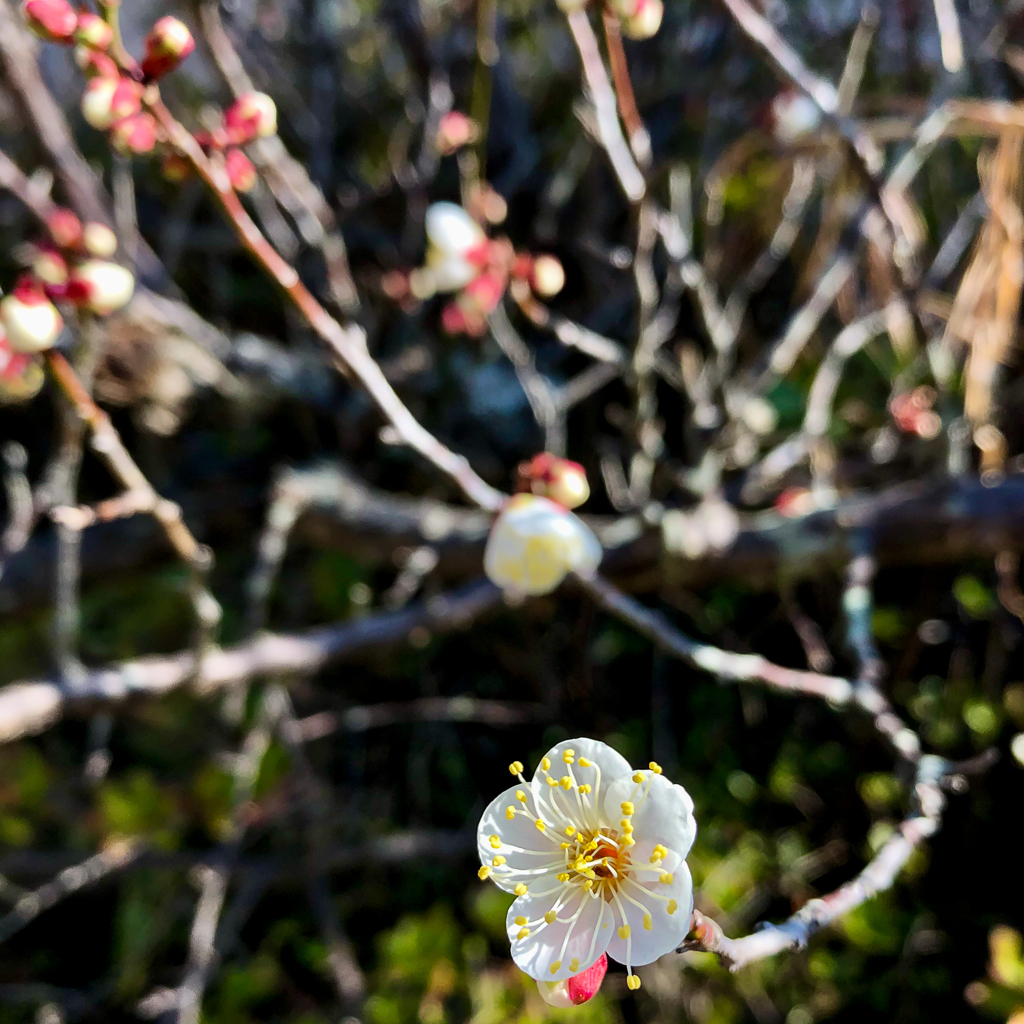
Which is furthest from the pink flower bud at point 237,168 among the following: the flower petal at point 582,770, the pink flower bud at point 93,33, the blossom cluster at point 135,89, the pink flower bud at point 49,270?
the flower petal at point 582,770

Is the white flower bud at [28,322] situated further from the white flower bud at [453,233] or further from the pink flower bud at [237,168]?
the white flower bud at [453,233]

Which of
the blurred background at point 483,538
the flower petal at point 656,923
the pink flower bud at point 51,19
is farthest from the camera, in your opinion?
the blurred background at point 483,538

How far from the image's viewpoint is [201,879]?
129cm

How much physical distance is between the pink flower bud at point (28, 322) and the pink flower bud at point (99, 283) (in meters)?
0.06

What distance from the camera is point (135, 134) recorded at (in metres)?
0.60

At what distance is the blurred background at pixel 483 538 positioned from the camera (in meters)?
1.09

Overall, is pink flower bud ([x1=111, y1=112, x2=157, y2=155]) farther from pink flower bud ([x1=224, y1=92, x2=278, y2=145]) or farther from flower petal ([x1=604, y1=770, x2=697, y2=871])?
flower petal ([x1=604, y1=770, x2=697, y2=871])

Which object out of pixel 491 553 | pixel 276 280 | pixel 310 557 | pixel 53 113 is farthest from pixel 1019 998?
pixel 53 113

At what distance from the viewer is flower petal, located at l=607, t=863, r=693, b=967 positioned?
0.40 m

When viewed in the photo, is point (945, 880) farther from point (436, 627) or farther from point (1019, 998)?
point (436, 627)

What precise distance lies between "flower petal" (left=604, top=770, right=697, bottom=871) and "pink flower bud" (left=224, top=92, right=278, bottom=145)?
1.98ft

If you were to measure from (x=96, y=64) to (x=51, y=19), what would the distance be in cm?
5

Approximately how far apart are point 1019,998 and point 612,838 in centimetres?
70

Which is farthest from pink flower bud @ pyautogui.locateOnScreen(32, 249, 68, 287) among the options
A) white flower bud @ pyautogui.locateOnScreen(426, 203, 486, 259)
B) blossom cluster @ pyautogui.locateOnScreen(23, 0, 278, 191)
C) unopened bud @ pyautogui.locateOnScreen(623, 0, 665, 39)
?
unopened bud @ pyautogui.locateOnScreen(623, 0, 665, 39)
